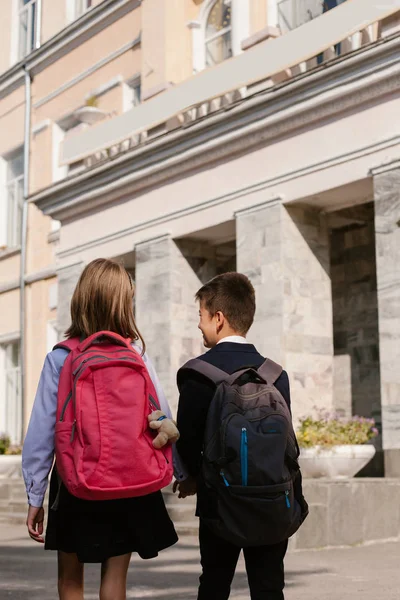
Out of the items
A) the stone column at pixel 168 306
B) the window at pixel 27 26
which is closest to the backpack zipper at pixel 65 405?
the stone column at pixel 168 306

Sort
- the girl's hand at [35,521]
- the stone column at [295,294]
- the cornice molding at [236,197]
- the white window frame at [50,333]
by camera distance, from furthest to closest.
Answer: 1. the white window frame at [50,333]
2. the stone column at [295,294]
3. the cornice molding at [236,197]
4. the girl's hand at [35,521]

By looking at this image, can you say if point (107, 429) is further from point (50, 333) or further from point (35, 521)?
point (50, 333)

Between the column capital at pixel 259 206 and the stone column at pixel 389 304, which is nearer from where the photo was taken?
the stone column at pixel 389 304

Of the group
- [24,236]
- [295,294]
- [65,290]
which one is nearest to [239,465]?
[295,294]

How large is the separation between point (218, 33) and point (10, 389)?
8.94 metres

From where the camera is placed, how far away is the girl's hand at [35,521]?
12.1 feet

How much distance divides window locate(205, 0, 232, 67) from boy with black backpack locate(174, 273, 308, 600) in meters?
12.2

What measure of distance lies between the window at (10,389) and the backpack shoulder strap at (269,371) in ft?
55.3

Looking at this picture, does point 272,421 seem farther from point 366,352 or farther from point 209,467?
point 366,352

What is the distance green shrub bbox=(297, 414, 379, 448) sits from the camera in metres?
11.2

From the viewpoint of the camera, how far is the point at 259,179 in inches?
522

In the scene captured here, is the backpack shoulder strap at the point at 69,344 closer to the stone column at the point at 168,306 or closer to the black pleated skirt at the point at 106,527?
the black pleated skirt at the point at 106,527

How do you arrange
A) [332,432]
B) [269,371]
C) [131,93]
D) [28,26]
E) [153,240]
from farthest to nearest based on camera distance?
1. [28,26]
2. [131,93]
3. [153,240]
4. [332,432]
5. [269,371]

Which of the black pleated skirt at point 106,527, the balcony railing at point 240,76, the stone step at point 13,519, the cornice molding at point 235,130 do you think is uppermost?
the balcony railing at point 240,76
